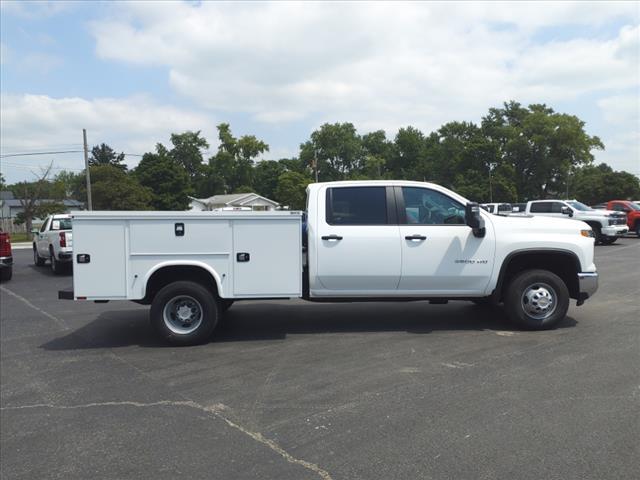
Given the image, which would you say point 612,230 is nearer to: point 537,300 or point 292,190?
point 537,300

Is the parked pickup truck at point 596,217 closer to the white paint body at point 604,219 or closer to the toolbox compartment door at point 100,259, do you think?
the white paint body at point 604,219

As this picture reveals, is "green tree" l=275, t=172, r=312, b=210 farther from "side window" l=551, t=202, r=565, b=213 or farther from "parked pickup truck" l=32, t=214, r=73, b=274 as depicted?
"parked pickup truck" l=32, t=214, r=73, b=274

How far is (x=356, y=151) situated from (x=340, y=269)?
98.6 metres

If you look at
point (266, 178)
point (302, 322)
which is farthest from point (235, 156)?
point (302, 322)

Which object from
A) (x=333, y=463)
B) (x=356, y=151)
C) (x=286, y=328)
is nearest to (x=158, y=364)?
(x=286, y=328)

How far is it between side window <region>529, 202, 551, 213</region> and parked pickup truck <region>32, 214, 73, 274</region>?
1835 centimetres

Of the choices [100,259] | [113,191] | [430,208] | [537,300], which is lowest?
[537,300]

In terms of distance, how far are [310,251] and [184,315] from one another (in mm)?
1776

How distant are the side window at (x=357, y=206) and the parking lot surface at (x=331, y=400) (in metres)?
1.51

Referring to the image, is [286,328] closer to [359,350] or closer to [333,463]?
[359,350]

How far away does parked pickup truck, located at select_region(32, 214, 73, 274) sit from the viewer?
16016 millimetres

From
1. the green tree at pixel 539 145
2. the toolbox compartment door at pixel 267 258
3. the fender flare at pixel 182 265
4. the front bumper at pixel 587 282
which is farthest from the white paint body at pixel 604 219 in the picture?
the green tree at pixel 539 145

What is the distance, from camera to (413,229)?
723 cm

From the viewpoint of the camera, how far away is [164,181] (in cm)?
7531
